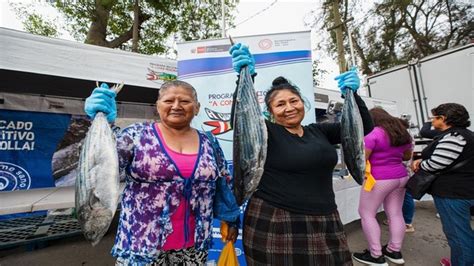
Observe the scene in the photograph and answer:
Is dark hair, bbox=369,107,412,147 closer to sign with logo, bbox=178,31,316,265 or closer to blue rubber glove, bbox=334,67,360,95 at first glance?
sign with logo, bbox=178,31,316,265

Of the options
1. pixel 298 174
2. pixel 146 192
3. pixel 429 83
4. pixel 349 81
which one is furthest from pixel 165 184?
pixel 429 83

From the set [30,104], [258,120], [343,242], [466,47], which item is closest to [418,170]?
[343,242]

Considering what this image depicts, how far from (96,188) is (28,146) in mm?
3504

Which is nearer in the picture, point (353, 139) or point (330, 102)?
point (353, 139)

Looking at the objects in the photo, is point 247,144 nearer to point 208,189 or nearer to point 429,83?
point 208,189

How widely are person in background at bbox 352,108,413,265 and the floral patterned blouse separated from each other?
2.29 metres

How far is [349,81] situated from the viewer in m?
1.67

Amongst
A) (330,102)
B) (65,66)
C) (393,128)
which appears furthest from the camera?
(330,102)

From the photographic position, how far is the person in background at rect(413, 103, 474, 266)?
2.27 meters

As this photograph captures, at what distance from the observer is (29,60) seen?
7.65ft

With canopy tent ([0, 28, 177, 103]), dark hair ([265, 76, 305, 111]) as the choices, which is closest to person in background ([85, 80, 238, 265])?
dark hair ([265, 76, 305, 111])

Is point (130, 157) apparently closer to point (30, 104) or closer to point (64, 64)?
point (64, 64)

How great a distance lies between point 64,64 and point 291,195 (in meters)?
2.60

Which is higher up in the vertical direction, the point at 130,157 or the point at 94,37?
the point at 94,37
